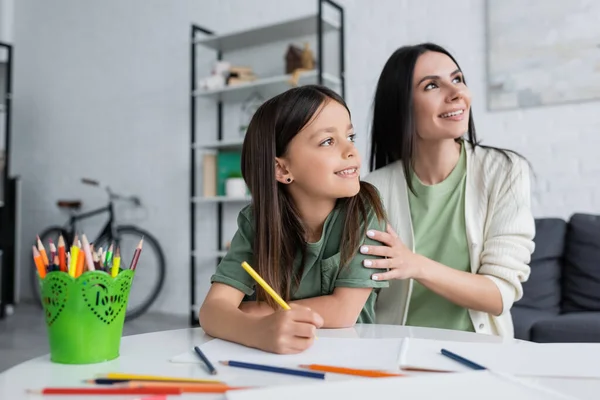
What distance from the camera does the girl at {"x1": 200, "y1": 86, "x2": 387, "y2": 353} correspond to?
3.18 ft

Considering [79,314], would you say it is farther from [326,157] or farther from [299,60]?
[299,60]

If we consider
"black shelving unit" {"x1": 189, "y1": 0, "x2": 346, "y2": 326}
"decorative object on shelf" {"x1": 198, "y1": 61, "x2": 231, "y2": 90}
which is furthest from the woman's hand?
"decorative object on shelf" {"x1": 198, "y1": 61, "x2": 231, "y2": 90}

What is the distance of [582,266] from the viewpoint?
2.20 m

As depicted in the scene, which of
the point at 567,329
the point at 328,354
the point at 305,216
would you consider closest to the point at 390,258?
the point at 305,216

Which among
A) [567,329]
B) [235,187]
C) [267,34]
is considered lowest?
[567,329]

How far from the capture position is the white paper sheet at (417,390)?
0.52m

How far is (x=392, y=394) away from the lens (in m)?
0.53

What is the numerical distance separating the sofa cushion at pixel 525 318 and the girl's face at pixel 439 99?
0.93m

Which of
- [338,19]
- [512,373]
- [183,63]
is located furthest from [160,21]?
[512,373]

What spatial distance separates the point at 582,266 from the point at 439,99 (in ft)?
4.16

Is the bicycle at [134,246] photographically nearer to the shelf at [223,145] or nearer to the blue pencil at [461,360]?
the shelf at [223,145]

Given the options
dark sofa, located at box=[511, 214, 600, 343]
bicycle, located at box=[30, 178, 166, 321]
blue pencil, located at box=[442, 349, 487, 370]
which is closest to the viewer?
blue pencil, located at box=[442, 349, 487, 370]

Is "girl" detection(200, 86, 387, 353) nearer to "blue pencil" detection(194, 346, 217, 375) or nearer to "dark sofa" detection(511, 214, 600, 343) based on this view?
"blue pencil" detection(194, 346, 217, 375)

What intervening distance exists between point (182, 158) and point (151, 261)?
80 cm
